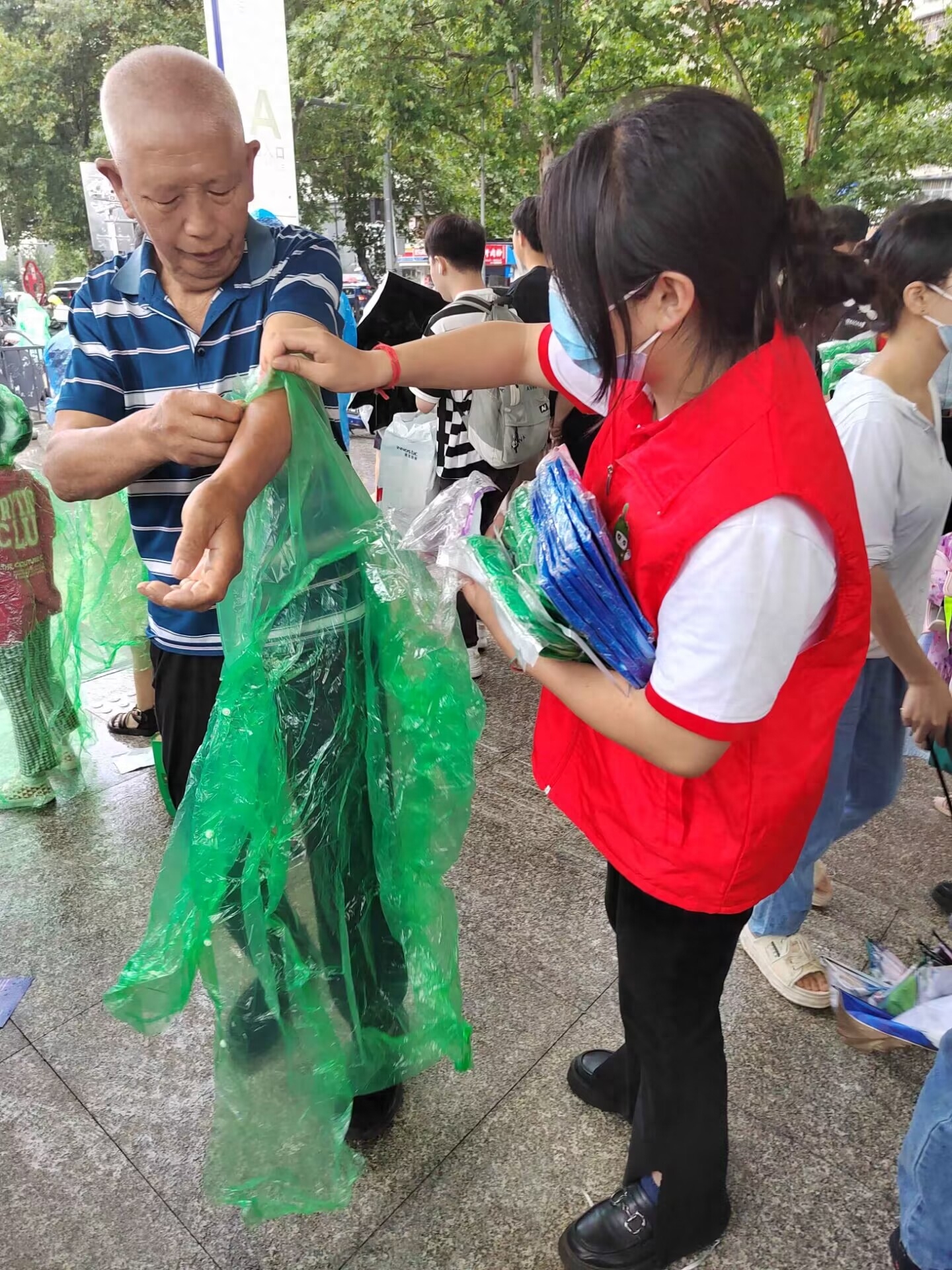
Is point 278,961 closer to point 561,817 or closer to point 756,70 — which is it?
point 561,817

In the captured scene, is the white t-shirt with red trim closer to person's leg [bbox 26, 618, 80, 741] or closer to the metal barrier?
person's leg [bbox 26, 618, 80, 741]

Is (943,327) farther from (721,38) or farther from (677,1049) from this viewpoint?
(721,38)

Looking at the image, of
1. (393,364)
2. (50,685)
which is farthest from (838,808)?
(50,685)

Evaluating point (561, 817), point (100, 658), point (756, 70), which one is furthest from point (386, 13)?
point (561, 817)

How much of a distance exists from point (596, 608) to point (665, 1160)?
Result: 941mm

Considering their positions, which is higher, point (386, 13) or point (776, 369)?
point (386, 13)

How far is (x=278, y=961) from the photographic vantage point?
1.26m

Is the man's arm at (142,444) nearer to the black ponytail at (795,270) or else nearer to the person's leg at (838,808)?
the black ponytail at (795,270)

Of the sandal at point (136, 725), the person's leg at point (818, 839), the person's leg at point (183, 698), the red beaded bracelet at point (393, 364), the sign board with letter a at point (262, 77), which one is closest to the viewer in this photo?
the red beaded bracelet at point (393, 364)

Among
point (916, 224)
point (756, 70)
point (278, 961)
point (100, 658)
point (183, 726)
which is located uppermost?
point (756, 70)

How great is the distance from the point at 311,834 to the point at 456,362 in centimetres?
78

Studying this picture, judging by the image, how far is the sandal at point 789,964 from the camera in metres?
1.87

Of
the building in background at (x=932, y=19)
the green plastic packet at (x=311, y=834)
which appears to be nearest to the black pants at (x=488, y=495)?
the green plastic packet at (x=311, y=834)

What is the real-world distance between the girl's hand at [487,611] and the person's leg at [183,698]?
0.56m
